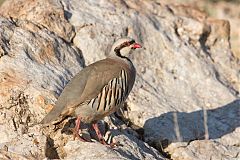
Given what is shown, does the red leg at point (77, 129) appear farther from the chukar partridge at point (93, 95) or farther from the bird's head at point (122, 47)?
the bird's head at point (122, 47)

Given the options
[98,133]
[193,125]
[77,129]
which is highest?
[77,129]

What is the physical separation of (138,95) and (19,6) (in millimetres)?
1793

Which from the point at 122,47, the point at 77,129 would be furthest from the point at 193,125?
the point at 77,129

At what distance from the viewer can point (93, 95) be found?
682 centimetres

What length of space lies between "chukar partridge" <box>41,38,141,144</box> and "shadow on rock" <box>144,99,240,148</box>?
36.2 inches

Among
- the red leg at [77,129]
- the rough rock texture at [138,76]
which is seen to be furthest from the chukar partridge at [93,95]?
A: the rough rock texture at [138,76]

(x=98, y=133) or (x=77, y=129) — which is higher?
(x=77, y=129)

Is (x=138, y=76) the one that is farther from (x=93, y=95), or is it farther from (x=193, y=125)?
(x=93, y=95)

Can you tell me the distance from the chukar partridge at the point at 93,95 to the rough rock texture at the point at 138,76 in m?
0.21

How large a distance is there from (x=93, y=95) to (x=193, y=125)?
2.01 m

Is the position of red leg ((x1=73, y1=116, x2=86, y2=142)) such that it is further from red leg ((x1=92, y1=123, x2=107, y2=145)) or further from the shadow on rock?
the shadow on rock

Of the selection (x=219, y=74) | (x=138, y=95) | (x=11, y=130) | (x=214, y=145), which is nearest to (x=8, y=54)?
(x=11, y=130)

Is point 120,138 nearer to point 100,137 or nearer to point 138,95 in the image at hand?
point 100,137

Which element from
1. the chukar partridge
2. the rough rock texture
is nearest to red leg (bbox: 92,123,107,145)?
the chukar partridge
